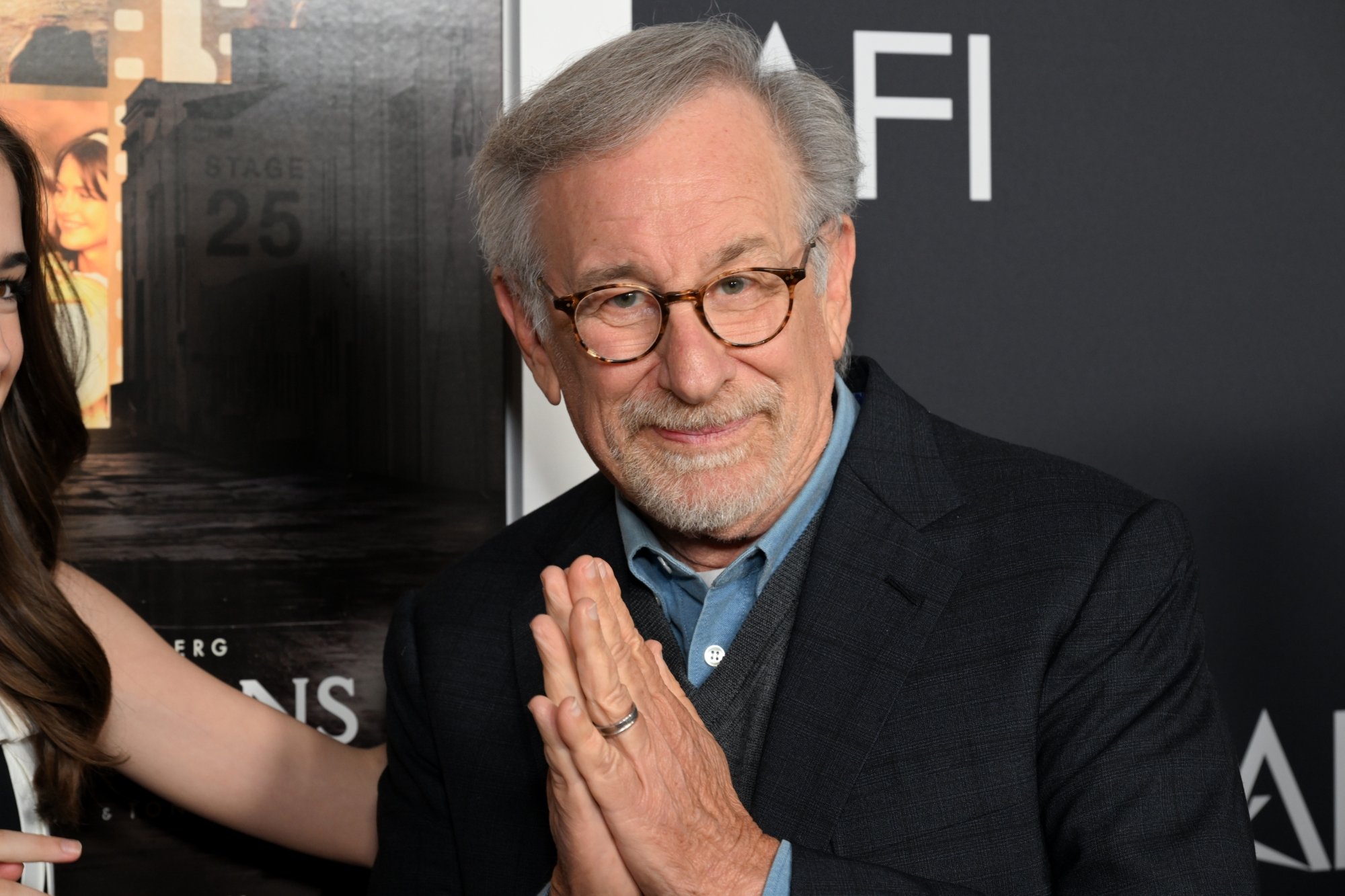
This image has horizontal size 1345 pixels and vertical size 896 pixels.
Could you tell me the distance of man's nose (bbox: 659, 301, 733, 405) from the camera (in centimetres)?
130

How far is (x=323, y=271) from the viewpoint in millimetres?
1833

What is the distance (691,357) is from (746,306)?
0.09 m

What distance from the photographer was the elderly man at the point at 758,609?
109 cm

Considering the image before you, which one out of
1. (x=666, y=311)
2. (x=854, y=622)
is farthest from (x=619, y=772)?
(x=666, y=311)

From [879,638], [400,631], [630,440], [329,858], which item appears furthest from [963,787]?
[329,858]

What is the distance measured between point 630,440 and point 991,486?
386 millimetres

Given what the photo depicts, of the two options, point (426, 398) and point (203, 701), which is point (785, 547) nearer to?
point (426, 398)

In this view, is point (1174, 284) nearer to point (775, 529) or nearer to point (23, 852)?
point (775, 529)

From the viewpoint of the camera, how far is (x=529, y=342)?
1507mm

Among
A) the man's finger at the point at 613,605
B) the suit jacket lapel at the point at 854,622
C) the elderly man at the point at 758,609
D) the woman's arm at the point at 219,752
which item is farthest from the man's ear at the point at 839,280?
the woman's arm at the point at 219,752

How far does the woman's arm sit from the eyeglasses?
0.72 m

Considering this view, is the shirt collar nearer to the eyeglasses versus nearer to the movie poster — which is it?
the eyeglasses

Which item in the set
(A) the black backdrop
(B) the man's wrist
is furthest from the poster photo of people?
(B) the man's wrist

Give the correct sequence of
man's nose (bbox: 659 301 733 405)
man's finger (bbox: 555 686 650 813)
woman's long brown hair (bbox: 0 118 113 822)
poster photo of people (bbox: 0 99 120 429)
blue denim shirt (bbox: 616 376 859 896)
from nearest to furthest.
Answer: man's finger (bbox: 555 686 650 813), man's nose (bbox: 659 301 733 405), blue denim shirt (bbox: 616 376 859 896), woman's long brown hair (bbox: 0 118 113 822), poster photo of people (bbox: 0 99 120 429)
